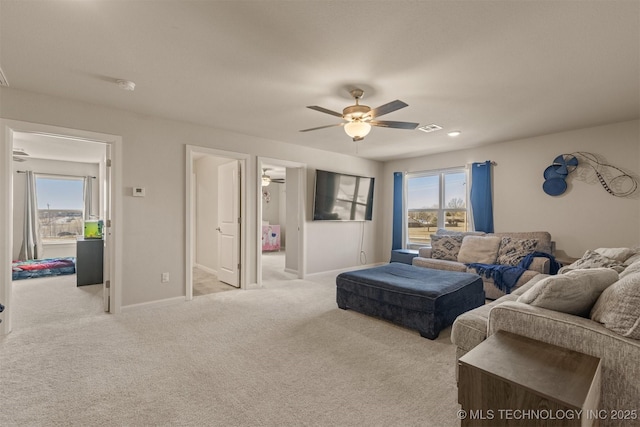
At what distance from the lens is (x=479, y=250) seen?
457cm

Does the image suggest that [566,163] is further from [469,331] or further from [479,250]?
[469,331]

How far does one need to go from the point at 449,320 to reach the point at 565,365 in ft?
5.91

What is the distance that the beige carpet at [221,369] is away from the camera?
175 centimetres

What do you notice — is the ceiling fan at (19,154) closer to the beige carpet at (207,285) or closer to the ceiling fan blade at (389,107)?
the beige carpet at (207,285)

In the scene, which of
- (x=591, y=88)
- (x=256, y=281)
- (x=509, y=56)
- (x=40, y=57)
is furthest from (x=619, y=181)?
(x=40, y=57)

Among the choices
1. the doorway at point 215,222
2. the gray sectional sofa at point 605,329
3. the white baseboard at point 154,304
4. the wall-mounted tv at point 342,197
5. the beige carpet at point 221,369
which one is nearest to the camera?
the gray sectional sofa at point 605,329

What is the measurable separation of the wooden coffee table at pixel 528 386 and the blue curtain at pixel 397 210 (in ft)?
16.5

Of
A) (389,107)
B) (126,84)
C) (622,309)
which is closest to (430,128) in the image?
(389,107)

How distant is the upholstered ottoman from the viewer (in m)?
2.83

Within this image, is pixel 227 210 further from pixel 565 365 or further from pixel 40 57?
pixel 565 365

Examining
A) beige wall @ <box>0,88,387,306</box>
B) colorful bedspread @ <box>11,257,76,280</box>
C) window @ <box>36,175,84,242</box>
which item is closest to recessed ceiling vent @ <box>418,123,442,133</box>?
beige wall @ <box>0,88,387,306</box>

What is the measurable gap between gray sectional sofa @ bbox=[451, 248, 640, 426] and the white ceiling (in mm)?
1645

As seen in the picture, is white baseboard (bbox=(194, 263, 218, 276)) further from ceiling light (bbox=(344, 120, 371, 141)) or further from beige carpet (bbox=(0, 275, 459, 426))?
ceiling light (bbox=(344, 120, 371, 141))

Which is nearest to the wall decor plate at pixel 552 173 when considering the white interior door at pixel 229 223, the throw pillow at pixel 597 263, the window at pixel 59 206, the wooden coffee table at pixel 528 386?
the throw pillow at pixel 597 263
